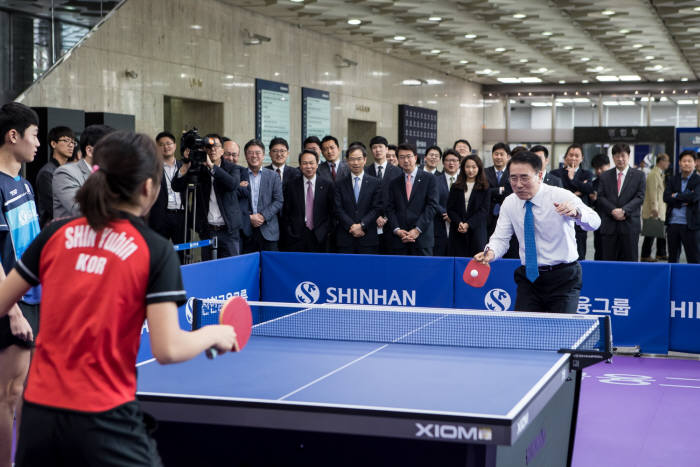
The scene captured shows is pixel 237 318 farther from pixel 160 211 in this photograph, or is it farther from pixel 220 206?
pixel 160 211

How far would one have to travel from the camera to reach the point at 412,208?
9141mm

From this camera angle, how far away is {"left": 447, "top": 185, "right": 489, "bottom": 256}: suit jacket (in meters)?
9.31

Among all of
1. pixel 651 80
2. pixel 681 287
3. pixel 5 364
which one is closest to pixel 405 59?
pixel 651 80

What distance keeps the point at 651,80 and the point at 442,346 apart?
24.5m

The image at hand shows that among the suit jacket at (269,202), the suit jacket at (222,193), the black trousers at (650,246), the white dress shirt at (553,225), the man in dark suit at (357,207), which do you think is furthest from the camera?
the black trousers at (650,246)

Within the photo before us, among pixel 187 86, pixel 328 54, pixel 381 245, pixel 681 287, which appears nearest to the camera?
pixel 681 287

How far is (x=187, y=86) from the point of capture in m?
13.6

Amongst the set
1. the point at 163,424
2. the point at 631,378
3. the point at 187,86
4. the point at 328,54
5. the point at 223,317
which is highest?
the point at 328,54

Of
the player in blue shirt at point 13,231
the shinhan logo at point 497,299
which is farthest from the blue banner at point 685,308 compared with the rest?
the player in blue shirt at point 13,231

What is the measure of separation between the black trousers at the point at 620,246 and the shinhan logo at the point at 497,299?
3016 millimetres

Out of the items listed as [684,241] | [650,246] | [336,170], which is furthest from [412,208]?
[650,246]

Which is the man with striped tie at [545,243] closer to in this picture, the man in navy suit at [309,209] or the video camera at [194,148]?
the video camera at [194,148]

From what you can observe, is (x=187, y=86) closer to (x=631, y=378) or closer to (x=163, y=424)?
(x=631, y=378)

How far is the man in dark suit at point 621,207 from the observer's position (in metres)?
10.1
